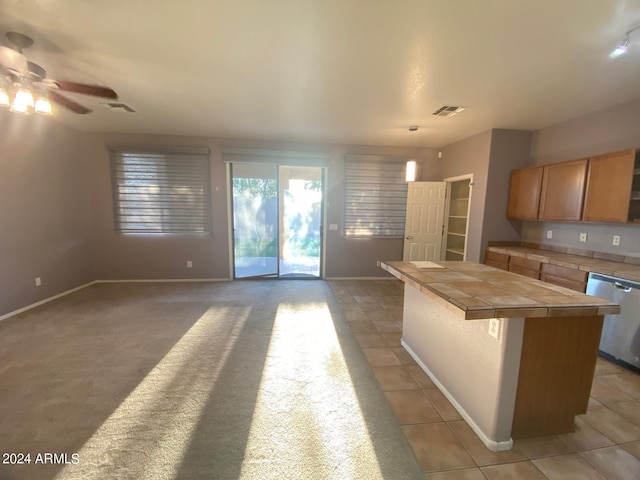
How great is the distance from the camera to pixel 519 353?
1488 millimetres

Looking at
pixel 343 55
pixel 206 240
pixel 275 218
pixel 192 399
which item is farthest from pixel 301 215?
pixel 192 399

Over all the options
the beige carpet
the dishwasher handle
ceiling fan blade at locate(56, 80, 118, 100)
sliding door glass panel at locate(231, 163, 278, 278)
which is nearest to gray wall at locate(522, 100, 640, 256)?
the dishwasher handle

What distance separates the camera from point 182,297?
156 inches

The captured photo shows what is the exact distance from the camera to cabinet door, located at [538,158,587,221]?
2982 mm

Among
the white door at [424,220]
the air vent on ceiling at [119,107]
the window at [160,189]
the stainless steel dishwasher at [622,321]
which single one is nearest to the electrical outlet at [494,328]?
the stainless steel dishwasher at [622,321]

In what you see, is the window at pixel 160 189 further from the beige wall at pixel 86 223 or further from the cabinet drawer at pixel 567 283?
the cabinet drawer at pixel 567 283

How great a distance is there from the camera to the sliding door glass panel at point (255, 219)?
4.79 meters

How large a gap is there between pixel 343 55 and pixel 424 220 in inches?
138

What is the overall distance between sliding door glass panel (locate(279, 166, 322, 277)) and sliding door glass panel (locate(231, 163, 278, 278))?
8.9 inches

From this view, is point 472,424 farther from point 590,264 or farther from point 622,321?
point 590,264

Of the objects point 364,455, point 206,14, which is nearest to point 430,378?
point 364,455

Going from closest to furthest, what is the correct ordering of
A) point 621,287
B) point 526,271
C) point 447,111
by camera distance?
point 621,287
point 447,111
point 526,271

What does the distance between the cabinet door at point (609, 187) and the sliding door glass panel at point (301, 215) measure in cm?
371

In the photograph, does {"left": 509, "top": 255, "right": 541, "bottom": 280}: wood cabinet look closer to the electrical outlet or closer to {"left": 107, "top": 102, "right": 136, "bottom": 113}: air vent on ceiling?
the electrical outlet
